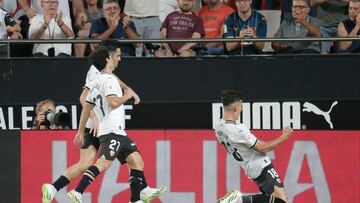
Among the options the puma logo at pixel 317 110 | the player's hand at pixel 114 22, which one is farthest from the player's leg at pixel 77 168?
the puma logo at pixel 317 110

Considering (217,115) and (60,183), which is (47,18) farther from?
(60,183)

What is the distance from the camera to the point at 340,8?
709 inches

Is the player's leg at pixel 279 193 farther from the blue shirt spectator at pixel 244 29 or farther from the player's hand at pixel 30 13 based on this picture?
the player's hand at pixel 30 13

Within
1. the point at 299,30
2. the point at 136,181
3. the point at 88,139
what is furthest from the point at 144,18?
the point at 136,181

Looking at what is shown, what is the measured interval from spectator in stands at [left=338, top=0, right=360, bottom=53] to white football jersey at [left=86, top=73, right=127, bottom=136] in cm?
397

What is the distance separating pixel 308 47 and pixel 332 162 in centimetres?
201

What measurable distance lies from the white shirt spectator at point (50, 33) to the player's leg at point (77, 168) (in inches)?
108

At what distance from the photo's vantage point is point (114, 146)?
14.9 meters

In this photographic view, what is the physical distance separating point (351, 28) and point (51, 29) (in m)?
4.17

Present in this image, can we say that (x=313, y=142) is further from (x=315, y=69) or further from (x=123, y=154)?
(x=123, y=154)

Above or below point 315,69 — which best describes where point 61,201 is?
below

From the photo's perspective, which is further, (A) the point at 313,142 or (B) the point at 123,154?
(A) the point at 313,142

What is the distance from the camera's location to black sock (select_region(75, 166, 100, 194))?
48.6 feet

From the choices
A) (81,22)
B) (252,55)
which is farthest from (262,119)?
(81,22)
